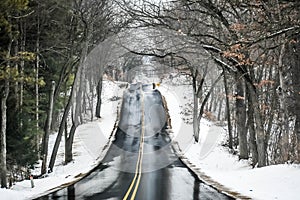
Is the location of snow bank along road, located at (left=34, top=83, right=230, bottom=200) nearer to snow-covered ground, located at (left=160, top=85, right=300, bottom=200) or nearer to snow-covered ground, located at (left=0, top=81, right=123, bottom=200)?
snow-covered ground, located at (left=0, top=81, right=123, bottom=200)

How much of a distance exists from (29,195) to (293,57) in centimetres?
1272

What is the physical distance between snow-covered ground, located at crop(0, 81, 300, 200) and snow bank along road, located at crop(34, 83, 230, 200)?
964mm

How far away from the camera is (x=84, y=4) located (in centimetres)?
2122

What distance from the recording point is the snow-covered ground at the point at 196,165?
11.5 m

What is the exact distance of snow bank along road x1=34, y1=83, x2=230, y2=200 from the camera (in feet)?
41.5

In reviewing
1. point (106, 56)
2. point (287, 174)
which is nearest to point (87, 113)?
point (106, 56)

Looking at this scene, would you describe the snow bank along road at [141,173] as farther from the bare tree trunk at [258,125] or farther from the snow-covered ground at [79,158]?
the bare tree trunk at [258,125]

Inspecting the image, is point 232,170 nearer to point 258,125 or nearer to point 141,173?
point 258,125

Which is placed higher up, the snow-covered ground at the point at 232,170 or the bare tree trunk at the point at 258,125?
the bare tree trunk at the point at 258,125

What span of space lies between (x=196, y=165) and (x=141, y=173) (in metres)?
3.88

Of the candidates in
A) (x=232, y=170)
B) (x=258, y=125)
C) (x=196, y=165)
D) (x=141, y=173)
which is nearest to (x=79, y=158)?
(x=141, y=173)

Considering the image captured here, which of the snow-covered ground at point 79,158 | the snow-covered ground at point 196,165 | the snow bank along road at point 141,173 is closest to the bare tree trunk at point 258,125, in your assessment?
the snow-covered ground at point 196,165

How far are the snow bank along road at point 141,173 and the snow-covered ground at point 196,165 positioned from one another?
964mm

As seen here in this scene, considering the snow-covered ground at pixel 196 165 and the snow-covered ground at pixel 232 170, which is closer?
the snow-covered ground at pixel 232 170
